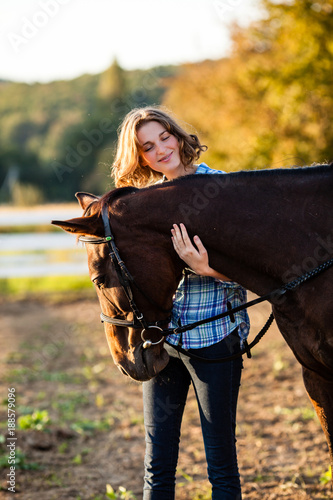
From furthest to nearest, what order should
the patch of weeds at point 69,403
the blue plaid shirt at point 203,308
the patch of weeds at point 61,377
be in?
the patch of weeds at point 61,377 → the patch of weeds at point 69,403 → the blue plaid shirt at point 203,308

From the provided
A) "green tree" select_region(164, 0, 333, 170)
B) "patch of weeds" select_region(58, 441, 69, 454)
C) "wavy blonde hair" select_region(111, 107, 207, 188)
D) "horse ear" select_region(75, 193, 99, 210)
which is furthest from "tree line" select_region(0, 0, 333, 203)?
"patch of weeds" select_region(58, 441, 69, 454)

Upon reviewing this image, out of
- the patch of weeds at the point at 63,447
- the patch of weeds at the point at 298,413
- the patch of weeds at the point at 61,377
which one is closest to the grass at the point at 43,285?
the patch of weeds at the point at 61,377

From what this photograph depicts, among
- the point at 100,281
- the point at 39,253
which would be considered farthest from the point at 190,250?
the point at 39,253

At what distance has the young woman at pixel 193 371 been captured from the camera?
241 centimetres

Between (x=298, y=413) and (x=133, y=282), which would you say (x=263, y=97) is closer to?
(x=298, y=413)

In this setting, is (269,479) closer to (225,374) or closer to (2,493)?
(225,374)

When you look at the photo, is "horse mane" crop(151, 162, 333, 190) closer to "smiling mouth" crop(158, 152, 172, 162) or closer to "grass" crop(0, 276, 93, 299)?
"smiling mouth" crop(158, 152, 172, 162)

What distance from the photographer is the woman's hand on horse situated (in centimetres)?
235

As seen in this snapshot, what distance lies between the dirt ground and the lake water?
5.35 m

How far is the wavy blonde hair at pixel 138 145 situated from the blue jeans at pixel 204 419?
3.28ft

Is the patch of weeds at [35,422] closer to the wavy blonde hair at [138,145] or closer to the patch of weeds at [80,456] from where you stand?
the patch of weeds at [80,456]

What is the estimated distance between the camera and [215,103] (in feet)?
68.8

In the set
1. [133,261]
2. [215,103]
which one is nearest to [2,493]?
[133,261]

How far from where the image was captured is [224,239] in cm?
240
